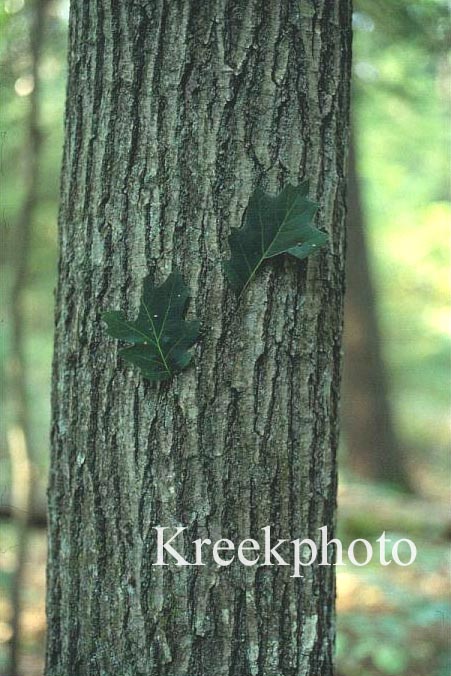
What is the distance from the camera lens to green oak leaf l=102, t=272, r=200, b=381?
142 cm

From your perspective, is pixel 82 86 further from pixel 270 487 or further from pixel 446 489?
pixel 446 489

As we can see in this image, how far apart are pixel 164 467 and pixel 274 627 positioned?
1.35 feet

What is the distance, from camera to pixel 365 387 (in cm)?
695

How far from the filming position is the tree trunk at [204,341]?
4.71 feet

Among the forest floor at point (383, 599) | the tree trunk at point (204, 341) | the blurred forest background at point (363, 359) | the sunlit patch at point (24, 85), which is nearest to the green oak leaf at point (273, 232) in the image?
the tree trunk at point (204, 341)

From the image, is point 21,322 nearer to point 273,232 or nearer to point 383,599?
point 273,232

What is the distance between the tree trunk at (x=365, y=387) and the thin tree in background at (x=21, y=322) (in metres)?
3.74

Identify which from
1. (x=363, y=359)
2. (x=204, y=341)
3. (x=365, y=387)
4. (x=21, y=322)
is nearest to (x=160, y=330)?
(x=204, y=341)

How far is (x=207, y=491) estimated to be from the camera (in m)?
1.44

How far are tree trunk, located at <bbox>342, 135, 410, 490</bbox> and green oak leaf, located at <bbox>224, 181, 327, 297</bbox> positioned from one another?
5.36 m

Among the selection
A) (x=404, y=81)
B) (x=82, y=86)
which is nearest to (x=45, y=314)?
(x=404, y=81)

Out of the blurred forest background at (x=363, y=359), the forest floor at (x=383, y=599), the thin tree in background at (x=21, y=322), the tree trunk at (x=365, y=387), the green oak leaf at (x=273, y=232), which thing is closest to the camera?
the green oak leaf at (x=273, y=232)

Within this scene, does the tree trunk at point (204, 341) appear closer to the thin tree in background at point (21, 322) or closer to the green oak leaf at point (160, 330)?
the green oak leaf at point (160, 330)

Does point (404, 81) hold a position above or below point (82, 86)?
above
